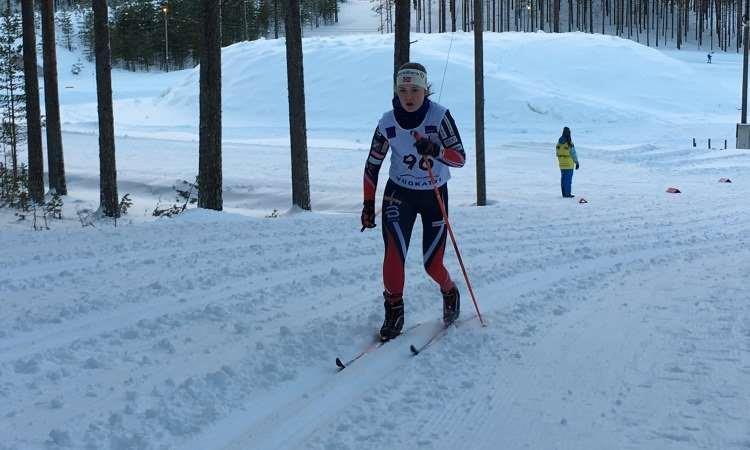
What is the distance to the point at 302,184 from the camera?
1595cm

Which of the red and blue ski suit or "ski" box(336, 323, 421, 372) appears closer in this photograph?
"ski" box(336, 323, 421, 372)

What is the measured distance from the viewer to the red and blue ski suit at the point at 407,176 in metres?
5.45

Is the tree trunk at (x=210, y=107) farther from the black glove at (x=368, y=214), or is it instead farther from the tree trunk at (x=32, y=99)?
the black glove at (x=368, y=214)

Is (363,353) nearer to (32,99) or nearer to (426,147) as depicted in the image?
(426,147)

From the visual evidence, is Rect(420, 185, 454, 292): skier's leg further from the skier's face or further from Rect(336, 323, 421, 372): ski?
the skier's face

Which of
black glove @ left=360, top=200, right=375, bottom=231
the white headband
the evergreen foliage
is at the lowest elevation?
black glove @ left=360, top=200, right=375, bottom=231

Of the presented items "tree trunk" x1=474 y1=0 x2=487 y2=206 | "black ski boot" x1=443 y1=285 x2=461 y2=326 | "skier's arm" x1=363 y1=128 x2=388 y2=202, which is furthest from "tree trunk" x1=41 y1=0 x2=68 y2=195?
"black ski boot" x1=443 y1=285 x2=461 y2=326

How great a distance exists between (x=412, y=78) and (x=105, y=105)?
11793 mm

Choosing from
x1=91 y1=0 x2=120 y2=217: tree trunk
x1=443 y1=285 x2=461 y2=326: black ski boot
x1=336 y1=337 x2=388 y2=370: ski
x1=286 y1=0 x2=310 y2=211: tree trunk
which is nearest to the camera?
x1=336 y1=337 x2=388 y2=370: ski

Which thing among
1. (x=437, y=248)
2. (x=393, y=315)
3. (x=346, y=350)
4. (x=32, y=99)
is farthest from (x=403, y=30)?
(x=346, y=350)

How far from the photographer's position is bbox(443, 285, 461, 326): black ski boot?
5.81 meters

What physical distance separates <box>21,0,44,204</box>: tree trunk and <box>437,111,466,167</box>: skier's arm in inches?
602

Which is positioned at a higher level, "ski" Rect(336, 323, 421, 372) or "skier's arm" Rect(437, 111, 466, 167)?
"skier's arm" Rect(437, 111, 466, 167)

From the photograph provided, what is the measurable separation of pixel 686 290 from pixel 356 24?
105280 mm
